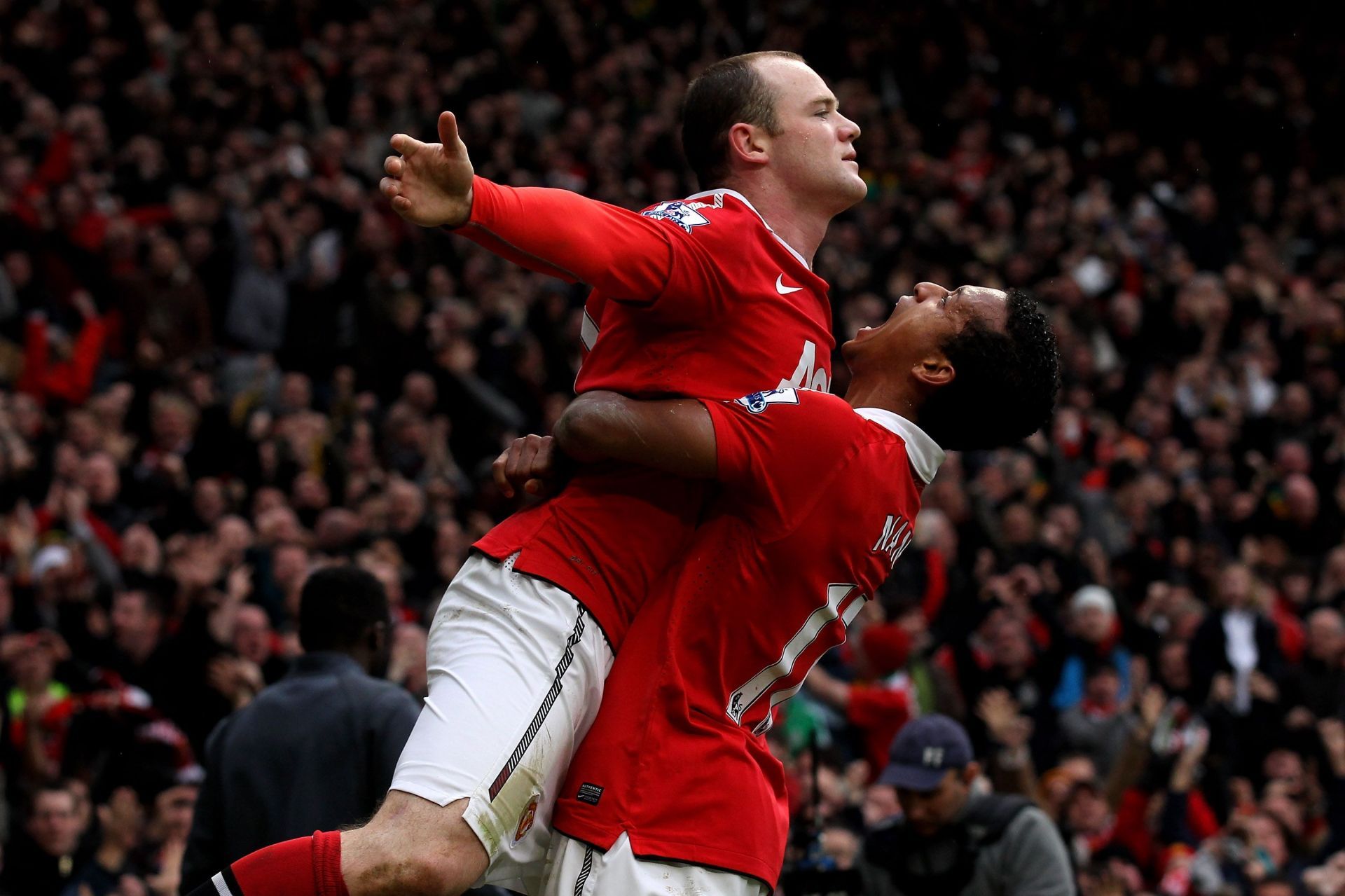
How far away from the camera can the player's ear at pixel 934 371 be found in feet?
12.4

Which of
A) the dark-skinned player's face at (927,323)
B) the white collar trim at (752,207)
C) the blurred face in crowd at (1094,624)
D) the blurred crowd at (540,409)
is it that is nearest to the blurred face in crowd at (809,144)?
the white collar trim at (752,207)

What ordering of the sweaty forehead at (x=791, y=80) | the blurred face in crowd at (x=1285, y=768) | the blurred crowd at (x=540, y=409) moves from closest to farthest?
1. the sweaty forehead at (x=791, y=80)
2. the blurred crowd at (x=540, y=409)
3. the blurred face in crowd at (x=1285, y=768)

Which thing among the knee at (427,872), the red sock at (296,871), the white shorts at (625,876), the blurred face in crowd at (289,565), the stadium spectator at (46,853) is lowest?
the blurred face in crowd at (289,565)

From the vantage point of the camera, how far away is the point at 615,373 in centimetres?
362

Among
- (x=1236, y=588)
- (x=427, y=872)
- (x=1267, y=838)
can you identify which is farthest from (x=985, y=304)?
(x=1236, y=588)

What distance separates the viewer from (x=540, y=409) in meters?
12.6

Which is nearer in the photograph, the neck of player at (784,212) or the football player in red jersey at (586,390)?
the football player in red jersey at (586,390)

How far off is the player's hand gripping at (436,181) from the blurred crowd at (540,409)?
9.39 ft

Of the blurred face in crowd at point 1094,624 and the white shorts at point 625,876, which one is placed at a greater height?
the white shorts at point 625,876

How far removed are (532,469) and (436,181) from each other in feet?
2.61

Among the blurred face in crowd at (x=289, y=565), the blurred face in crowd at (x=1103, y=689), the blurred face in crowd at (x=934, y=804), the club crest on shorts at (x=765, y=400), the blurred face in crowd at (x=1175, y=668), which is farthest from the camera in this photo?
the blurred face in crowd at (x=1175, y=668)

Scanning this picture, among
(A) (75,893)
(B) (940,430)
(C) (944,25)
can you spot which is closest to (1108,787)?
(A) (75,893)

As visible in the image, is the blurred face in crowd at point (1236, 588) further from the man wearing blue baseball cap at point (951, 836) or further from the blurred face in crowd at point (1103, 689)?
the man wearing blue baseball cap at point (951, 836)

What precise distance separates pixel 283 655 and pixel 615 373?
5.02 m
